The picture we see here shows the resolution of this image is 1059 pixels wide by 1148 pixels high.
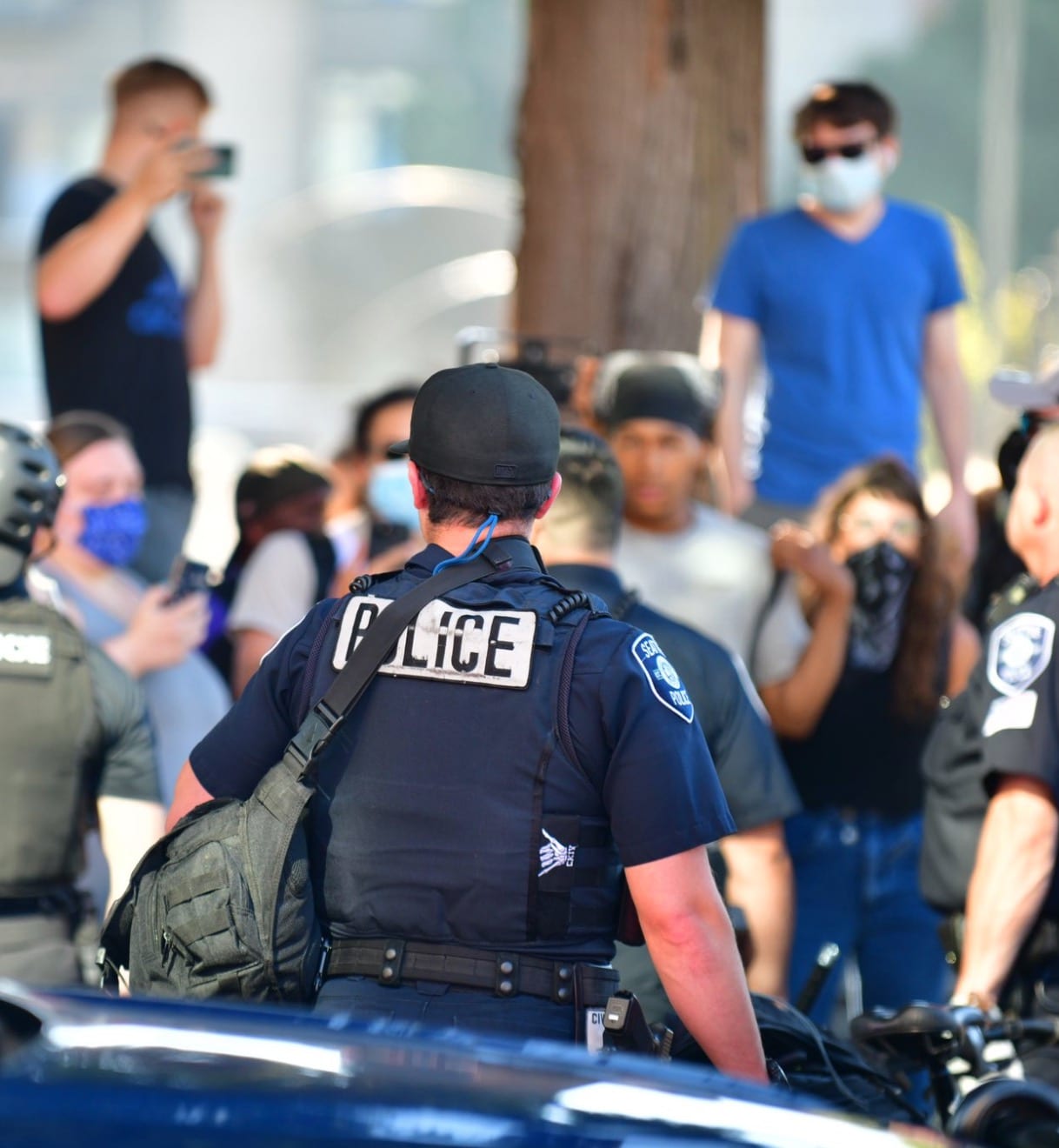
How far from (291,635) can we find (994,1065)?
1.57 metres

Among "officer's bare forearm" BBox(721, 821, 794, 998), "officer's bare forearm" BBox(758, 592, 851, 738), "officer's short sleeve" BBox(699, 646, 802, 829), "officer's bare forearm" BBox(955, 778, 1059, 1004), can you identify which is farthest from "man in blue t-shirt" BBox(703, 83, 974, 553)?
"officer's bare forearm" BBox(955, 778, 1059, 1004)

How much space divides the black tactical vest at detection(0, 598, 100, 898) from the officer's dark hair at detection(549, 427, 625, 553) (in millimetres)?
1032

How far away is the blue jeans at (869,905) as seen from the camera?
208 inches

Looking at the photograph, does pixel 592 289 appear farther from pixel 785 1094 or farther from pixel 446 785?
pixel 785 1094

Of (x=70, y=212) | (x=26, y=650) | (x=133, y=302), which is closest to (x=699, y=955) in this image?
(x=26, y=650)

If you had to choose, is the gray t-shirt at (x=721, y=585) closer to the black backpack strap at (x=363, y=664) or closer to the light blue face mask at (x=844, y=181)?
the light blue face mask at (x=844, y=181)

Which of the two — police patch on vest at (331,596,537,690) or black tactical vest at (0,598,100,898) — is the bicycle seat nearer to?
police patch on vest at (331,596,537,690)

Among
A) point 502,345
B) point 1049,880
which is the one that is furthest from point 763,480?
point 1049,880

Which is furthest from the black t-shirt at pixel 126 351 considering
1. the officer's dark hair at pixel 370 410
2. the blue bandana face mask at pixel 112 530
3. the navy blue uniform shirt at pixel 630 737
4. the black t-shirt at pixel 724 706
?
the navy blue uniform shirt at pixel 630 737

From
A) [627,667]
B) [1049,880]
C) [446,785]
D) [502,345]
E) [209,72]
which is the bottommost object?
[1049,880]

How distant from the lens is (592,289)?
23.5 ft

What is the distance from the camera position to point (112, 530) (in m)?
5.34

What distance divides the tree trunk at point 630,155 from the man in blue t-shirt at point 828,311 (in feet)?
2.08

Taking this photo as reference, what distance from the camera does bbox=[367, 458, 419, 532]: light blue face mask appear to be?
5.79 m
